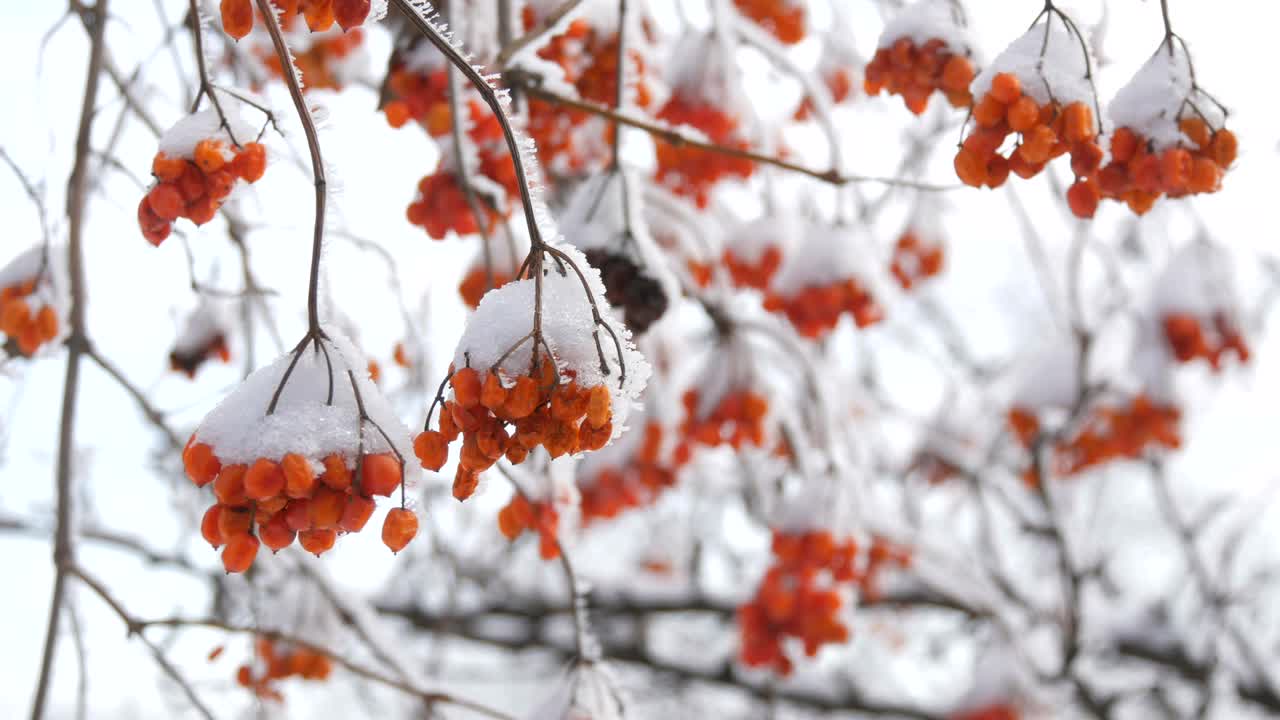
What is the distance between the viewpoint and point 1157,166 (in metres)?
1.30

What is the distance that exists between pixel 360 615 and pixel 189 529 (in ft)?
4.51

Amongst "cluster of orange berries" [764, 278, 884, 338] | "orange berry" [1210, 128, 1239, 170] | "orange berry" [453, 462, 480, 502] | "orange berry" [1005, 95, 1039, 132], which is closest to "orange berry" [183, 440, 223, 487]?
"orange berry" [453, 462, 480, 502]

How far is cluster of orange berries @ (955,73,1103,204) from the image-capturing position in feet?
4.05

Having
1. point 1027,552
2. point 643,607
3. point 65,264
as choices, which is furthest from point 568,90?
point 1027,552

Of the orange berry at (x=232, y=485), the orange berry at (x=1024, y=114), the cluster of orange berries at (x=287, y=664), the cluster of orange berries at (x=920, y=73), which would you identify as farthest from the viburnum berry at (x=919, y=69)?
the cluster of orange berries at (x=287, y=664)

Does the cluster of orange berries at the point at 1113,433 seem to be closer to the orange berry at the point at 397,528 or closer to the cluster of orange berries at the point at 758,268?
the cluster of orange berries at the point at 758,268

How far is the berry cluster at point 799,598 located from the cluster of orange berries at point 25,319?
182 centimetres

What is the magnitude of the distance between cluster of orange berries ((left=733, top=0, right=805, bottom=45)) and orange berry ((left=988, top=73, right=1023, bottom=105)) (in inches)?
80.1

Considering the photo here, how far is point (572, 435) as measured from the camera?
0.97m

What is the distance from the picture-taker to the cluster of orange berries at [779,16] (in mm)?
3156

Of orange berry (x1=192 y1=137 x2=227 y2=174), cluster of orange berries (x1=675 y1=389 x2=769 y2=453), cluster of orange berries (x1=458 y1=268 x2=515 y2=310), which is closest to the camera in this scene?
orange berry (x1=192 y1=137 x2=227 y2=174)

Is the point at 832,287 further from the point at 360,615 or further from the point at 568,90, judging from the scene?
the point at 360,615

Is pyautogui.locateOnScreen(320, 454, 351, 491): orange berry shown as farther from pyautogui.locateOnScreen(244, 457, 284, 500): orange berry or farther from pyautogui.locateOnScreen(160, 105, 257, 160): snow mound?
pyautogui.locateOnScreen(160, 105, 257, 160): snow mound

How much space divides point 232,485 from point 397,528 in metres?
0.15
